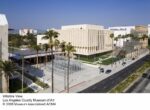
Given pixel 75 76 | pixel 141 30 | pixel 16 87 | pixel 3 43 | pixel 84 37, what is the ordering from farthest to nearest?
pixel 141 30 → pixel 84 37 → pixel 75 76 → pixel 16 87 → pixel 3 43

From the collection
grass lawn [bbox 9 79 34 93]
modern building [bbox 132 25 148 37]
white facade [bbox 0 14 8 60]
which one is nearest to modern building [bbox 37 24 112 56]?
grass lawn [bbox 9 79 34 93]

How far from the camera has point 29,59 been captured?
30188 mm

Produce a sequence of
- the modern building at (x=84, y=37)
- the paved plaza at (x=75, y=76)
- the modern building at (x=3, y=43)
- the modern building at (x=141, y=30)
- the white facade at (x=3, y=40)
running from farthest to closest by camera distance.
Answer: the modern building at (x=141, y=30) < the modern building at (x=84, y=37) < the paved plaza at (x=75, y=76) < the white facade at (x=3, y=40) < the modern building at (x=3, y=43)

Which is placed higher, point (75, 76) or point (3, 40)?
point (3, 40)

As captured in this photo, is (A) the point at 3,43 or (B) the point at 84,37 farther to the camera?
(B) the point at 84,37

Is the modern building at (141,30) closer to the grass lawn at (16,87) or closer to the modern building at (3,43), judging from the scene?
the grass lawn at (16,87)

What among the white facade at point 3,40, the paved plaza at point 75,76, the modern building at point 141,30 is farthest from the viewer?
the modern building at point 141,30

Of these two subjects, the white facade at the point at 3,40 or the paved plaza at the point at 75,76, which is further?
the paved plaza at the point at 75,76

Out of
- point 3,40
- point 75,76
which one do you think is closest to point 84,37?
point 75,76

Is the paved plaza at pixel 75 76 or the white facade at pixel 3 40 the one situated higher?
the white facade at pixel 3 40

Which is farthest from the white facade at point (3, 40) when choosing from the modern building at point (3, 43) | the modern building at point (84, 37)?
the modern building at point (84, 37)

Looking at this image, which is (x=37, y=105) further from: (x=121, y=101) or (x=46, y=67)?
(x=46, y=67)

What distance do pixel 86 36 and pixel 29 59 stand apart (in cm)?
1046

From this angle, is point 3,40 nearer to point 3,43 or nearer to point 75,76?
point 3,43
